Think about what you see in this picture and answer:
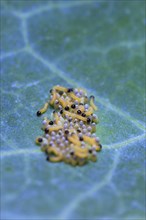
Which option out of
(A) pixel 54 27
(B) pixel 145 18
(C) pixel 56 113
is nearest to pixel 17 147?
(C) pixel 56 113

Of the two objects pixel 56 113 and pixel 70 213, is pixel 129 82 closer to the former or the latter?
pixel 56 113

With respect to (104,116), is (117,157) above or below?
below

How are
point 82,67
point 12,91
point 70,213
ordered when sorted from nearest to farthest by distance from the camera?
point 70,213 < point 12,91 < point 82,67

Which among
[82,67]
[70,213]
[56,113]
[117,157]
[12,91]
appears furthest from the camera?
[82,67]

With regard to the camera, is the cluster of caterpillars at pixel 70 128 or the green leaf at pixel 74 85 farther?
the cluster of caterpillars at pixel 70 128

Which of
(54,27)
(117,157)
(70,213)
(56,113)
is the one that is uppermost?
(54,27)
